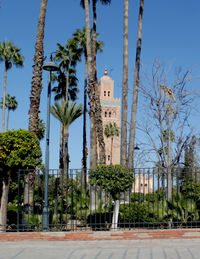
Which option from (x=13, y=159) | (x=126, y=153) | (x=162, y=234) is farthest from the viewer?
(x=126, y=153)

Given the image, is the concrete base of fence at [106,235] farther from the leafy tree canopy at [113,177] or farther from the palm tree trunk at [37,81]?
the palm tree trunk at [37,81]

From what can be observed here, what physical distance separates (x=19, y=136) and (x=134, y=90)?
680 centimetres

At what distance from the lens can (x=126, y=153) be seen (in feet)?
50.8

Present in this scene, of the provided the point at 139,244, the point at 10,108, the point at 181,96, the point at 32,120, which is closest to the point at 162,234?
the point at 139,244

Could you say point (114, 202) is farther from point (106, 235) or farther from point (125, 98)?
point (125, 98)

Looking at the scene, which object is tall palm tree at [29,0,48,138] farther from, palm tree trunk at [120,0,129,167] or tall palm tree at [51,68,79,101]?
tall palm tree at [51,68,79,101]

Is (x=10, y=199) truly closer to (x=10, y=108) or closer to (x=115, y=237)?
(x=115, y=237)

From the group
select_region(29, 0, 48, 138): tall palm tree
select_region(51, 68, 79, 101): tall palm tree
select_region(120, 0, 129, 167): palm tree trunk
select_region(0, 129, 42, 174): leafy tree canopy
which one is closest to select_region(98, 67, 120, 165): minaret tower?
select_region(51, 68, 79, 101): tall palm tree

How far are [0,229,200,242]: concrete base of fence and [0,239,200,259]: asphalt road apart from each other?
0.69 feet

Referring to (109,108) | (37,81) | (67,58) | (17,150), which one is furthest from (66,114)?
(109,108)

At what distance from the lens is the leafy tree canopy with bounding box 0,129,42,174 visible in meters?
10.6

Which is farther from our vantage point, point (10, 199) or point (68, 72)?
point (68, 72)

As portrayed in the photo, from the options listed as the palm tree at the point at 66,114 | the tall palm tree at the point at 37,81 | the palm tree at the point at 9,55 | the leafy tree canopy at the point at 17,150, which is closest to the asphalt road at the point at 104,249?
the leafy tree canopy at the point at 17,150

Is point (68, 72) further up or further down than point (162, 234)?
further up
